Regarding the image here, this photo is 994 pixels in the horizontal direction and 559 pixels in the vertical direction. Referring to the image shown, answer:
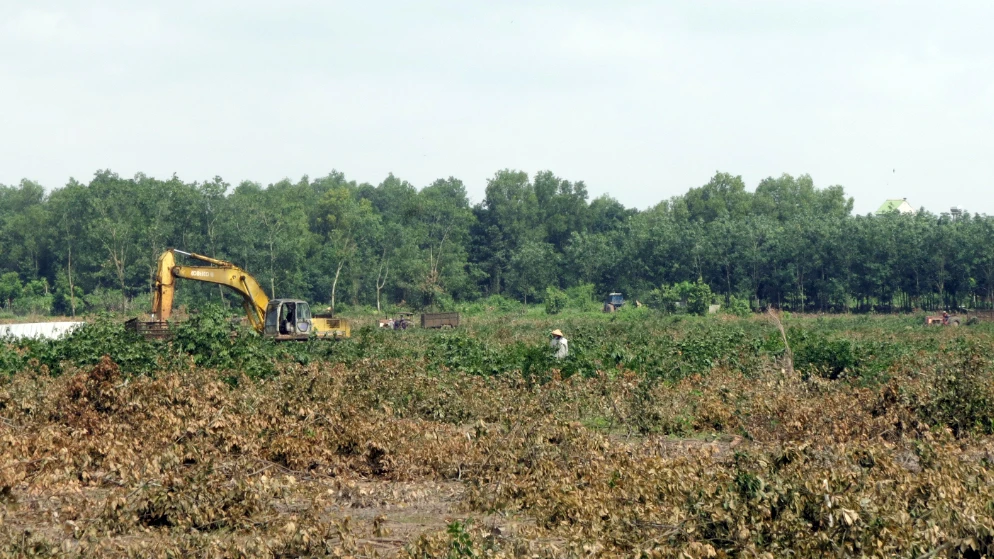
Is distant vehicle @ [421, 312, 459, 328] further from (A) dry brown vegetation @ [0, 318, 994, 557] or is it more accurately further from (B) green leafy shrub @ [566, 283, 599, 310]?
(A) dry brown vegetation @ [0, 318, 994, 557]

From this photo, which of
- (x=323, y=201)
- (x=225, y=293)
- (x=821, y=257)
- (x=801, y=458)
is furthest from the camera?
(x=323, y=201)

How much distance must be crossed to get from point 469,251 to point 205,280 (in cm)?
6492

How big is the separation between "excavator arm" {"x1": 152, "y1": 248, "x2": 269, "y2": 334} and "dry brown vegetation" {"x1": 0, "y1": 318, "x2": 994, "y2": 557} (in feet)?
40.9

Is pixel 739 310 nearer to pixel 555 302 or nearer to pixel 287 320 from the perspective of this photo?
pixel 555 302

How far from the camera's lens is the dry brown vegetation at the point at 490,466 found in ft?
24.0

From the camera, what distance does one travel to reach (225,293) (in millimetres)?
74688

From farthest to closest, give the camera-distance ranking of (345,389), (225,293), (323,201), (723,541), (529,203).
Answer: (529,203)
(323,201)
(225,293)
(345,389)
(723,541)

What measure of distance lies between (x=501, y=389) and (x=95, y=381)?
6.33 meters

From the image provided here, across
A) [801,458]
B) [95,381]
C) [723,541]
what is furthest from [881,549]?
[95,381]

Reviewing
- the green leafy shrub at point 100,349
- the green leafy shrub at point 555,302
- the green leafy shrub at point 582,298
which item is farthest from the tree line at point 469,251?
the green leafy shrub at point 100,349

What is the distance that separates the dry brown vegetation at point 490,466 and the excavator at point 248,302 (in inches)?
495

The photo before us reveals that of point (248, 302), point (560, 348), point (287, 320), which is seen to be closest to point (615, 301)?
point (248, 302)

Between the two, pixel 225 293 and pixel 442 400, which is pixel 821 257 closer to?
pixel 225 293

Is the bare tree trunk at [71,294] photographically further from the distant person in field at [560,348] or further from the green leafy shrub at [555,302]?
the distant person in field at [560,348]
